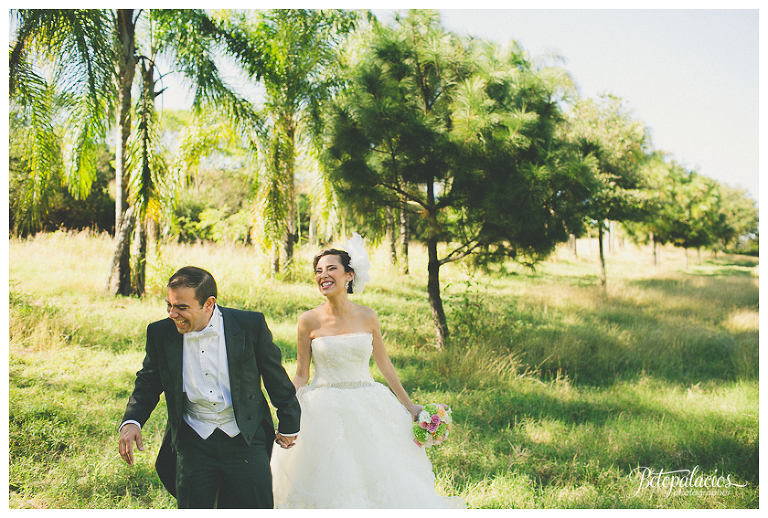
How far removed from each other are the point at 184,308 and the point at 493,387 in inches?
187

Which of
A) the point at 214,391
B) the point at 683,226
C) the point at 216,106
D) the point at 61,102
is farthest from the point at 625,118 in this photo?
the point at 214,391

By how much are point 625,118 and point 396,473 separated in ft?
54.5

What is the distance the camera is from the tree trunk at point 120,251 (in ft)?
29.7

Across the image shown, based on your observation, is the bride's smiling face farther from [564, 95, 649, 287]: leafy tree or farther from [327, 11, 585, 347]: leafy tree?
[564, 95, 649, 287]: leafy tree

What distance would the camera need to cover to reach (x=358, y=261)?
3.53 m

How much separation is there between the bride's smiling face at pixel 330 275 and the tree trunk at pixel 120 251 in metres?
7.09

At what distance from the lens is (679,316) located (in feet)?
36.8

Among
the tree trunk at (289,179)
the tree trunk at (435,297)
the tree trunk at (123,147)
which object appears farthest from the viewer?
the tree trunk at (289,179)

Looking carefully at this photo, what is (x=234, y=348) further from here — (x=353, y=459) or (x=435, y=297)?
(x=435, y=297)

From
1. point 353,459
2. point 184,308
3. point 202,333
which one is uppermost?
point 184,308

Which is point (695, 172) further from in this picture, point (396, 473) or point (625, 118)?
point (396, 473)

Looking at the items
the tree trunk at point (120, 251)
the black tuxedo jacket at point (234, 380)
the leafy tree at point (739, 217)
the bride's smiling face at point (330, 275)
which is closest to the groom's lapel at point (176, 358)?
the black tuxedo jacket at point (234, 380)

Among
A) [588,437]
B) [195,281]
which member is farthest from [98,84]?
[588,437]

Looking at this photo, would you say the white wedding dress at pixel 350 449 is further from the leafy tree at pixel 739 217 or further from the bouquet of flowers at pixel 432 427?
the leafy tree at pixel 739 217
